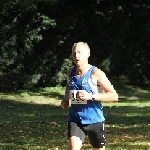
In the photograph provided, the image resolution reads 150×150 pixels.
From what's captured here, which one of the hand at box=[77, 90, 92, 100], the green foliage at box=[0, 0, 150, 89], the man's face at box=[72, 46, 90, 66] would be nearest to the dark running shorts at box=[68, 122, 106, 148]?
the hand at box=[77, 90, 92, 100]

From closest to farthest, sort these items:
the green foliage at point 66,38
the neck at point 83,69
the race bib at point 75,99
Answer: the race bib at point 75,99 → the neck at point 83,69 → the green foliage at point 66,38

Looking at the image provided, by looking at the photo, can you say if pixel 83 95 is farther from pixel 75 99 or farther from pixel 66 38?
pixel 66 38

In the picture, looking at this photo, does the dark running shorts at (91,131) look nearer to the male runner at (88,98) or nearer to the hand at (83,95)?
the male runner at (88,98)

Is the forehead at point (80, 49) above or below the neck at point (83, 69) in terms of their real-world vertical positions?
above

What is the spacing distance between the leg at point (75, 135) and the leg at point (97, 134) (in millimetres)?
94

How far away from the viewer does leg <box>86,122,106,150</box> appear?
17.2 feet

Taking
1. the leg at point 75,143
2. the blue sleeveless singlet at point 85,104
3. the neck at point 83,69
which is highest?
the neck at point 83,69

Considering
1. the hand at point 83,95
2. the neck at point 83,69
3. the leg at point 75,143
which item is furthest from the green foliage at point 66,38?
the hand at point 83,95

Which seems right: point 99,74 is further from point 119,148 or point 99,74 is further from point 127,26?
point 127,26

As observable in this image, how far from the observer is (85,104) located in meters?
5.14

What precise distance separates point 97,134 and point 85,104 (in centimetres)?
42

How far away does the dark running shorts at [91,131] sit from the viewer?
206 inches

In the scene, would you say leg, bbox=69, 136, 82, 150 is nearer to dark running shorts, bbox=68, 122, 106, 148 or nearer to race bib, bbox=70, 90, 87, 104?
dark running shorts, bbox=68, 122, 106, 148

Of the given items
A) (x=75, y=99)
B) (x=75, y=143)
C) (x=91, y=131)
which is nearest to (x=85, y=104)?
(x=75, y=99)
